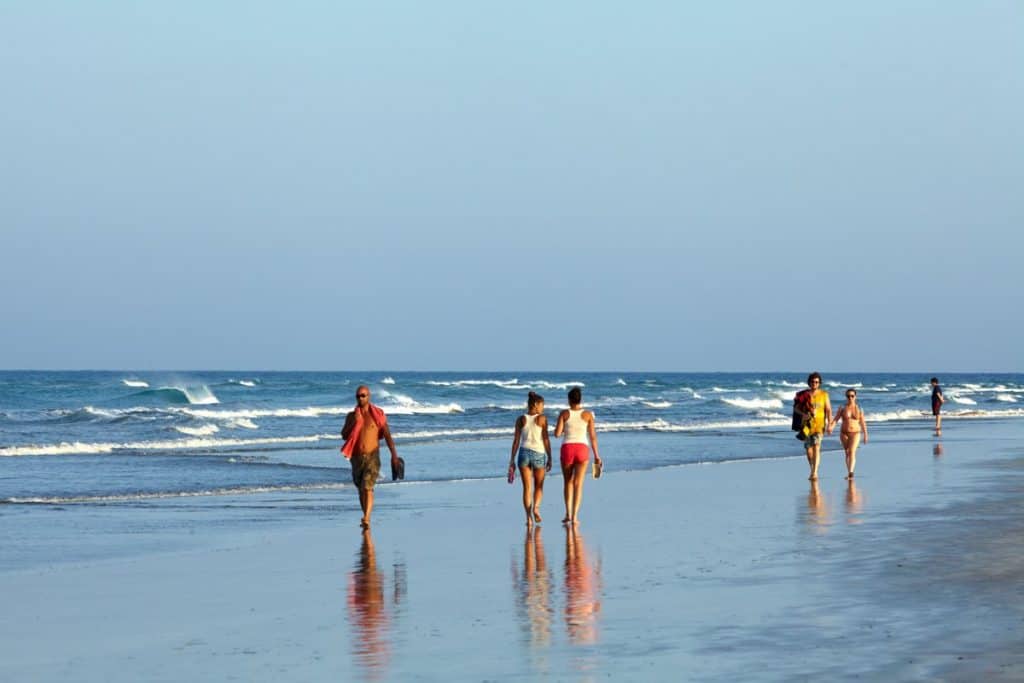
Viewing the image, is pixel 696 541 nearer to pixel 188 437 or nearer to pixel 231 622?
pixel 231 622

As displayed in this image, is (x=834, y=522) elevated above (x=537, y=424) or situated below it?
below

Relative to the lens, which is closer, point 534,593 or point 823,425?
point 534,593

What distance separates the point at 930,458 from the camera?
28156 mm

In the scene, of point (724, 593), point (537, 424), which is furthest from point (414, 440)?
point (724, 593)

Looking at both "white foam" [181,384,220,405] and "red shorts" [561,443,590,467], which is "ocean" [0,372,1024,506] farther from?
"red shorts" [561,443,590,467]

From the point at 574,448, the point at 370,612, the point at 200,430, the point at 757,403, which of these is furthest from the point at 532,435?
the point at 757,403

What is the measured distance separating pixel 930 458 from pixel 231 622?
69.2 feet

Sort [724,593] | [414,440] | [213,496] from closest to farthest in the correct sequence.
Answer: [724,593]
[213,496]
[414,440]

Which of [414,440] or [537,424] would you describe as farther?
[414,440]

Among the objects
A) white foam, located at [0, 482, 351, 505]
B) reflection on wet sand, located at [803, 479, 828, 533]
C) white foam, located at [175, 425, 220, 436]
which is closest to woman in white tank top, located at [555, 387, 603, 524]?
reflection on wet sand, located at [803, 479, 828, 533]

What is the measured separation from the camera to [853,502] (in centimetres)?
1834

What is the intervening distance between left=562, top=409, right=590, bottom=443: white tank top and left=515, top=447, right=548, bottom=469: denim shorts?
0.36 m

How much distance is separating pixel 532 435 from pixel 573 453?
520 millimetres

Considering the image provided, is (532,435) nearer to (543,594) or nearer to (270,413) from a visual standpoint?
(543,594)
